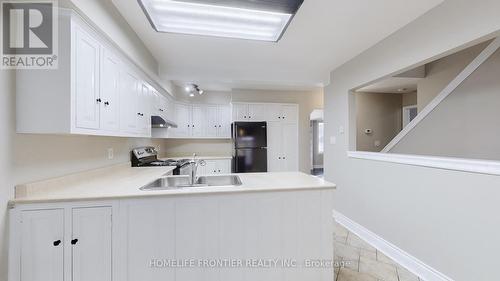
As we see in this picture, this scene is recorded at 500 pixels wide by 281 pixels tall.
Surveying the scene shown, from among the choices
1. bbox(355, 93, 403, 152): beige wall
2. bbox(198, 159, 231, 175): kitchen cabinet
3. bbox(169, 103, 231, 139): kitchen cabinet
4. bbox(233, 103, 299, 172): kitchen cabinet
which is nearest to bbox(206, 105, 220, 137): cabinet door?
bbox(169, 103, 231, 139): kitchen cabinet

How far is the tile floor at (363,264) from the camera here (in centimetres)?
196

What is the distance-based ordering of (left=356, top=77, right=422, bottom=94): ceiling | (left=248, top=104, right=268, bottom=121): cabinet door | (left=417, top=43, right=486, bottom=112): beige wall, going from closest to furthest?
(left=417, top=43, right=486, bottom=112): beige wall → (left=356, top=77, right=422, bottom=94): ceiling → (left=248, top=104, right=268, bottom=121): cabinet door

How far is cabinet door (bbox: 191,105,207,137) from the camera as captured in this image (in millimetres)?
5023

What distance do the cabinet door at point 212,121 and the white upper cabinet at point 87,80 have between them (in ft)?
11.1

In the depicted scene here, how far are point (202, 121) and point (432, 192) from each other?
4363mm

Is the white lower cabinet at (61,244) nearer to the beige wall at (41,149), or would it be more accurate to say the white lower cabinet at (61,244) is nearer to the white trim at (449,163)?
the beige wall at (41,149)

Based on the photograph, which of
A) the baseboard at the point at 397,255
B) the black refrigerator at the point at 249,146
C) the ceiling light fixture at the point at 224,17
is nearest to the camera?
the ceiling light fixture at the point at 224,17

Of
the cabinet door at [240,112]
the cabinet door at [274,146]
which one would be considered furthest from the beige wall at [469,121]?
the cabinet door at [240,112]

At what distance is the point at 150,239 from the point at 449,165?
2.57 m

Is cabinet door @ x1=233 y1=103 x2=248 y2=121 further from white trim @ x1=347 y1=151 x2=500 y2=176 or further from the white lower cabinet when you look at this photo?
the white lower cabinet

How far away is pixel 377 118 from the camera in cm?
512

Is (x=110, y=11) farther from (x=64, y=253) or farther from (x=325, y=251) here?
(x=325, y=251)

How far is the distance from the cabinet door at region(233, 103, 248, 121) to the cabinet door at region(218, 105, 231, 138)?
27cm

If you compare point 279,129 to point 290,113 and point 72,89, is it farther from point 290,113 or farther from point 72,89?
point 72,89
